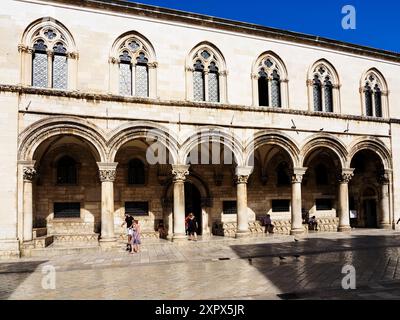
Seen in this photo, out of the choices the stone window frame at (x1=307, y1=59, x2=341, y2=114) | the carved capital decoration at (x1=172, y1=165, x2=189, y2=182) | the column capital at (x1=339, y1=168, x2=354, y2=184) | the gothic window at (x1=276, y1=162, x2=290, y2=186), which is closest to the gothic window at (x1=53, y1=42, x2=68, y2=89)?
the carved capital decoration at (x1=172, y1=165, x2=189, y2=182)

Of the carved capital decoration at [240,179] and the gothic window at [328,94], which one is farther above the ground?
the gothic window at [328,94]

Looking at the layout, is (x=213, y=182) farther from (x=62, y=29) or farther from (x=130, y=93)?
(x=62, y=29)

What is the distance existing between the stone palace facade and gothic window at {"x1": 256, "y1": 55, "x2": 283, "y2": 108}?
7 cm

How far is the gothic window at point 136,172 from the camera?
19406 millimetres

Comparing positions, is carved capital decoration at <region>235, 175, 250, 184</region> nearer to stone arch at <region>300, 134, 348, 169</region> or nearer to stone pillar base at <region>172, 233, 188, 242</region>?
stone arch at <region>300, 134, 348, 169</region>

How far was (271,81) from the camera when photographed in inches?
773

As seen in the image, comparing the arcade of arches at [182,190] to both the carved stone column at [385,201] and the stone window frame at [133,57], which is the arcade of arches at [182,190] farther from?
the stone window frame at [133,57]

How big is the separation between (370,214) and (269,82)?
430 inches

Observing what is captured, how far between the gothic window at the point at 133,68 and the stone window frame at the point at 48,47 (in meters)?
2.01

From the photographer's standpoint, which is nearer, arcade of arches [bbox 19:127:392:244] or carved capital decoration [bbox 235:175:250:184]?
arcade of arches [bbox 19:127:392:244]

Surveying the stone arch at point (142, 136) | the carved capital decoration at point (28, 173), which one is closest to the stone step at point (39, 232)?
the carved capital decoration at point (28, 173)

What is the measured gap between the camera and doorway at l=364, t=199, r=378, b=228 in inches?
927

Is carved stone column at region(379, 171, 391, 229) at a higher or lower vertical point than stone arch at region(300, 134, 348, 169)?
lower
